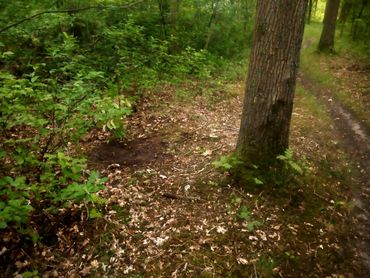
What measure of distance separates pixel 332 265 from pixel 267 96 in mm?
2631

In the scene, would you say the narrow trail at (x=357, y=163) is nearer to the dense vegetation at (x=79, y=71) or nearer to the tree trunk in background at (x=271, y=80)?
the tree trunk in background at (x=271, y=80)

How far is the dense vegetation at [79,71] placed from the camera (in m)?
3.93

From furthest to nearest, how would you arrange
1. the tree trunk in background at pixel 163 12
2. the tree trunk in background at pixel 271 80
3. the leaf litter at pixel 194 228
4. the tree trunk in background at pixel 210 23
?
the tree trunk in background at pixel 210 23
the tree trunk in background at pixel 163 12
the tree trunk in background at pixel 271 80
the leaf litter at pixel 194 228

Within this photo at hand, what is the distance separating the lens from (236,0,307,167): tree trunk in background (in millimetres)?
4445

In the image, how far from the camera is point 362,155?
6.92 meters

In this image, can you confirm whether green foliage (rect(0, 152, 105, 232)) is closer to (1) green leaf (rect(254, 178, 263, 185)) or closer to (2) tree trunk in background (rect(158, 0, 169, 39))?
(1) green leaf (rect(254, 178, 263, 185))

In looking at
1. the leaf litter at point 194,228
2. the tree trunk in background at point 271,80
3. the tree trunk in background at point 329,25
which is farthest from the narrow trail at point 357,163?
Result: the tree trunk in background at point 329,25

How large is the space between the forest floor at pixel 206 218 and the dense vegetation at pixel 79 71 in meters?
0.42

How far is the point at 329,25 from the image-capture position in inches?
653

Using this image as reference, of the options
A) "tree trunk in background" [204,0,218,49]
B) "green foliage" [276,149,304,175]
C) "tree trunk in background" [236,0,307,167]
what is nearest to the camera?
"tree trunk in background" [236,0,307,167]

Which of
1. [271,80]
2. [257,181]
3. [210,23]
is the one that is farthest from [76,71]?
[210,23]

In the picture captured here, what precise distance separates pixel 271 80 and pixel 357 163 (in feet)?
11.5

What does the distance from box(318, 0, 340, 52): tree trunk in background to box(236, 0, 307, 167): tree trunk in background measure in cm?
1429

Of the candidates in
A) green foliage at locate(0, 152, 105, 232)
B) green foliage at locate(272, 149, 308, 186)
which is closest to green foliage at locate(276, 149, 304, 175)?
green foliage at locate(272, 149, 308, 186)
